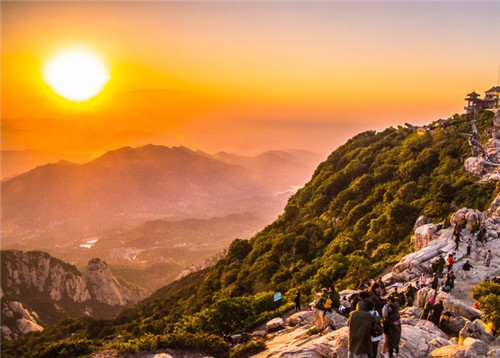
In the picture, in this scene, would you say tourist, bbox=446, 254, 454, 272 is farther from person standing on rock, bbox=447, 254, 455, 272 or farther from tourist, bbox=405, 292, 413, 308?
tourist, bbox=405, 292, 413, 308

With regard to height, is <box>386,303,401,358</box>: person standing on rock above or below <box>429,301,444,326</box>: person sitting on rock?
above

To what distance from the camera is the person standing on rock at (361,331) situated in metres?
13.2

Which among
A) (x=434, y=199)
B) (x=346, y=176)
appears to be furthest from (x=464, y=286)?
(x=346, y=176)

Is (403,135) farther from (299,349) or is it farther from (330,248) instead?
(299,349)

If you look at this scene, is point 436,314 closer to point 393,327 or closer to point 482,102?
point 393,327

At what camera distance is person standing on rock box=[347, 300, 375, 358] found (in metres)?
13.2

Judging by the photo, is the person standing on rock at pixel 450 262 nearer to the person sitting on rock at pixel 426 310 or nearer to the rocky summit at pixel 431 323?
the rocky summit at pixel 431 323

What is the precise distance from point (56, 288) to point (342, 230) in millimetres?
148705

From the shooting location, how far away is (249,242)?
259 ft

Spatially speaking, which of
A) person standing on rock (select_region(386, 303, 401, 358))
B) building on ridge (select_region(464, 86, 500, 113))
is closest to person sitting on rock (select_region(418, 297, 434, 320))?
person standing on rock (select_region(386, 303, 401, 358))

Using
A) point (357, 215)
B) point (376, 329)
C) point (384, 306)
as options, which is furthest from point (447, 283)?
point (357, 215)

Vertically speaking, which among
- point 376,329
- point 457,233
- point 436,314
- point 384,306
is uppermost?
point 457,233

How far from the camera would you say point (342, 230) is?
186 feet

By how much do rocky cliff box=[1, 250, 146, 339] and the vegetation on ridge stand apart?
211 feet
